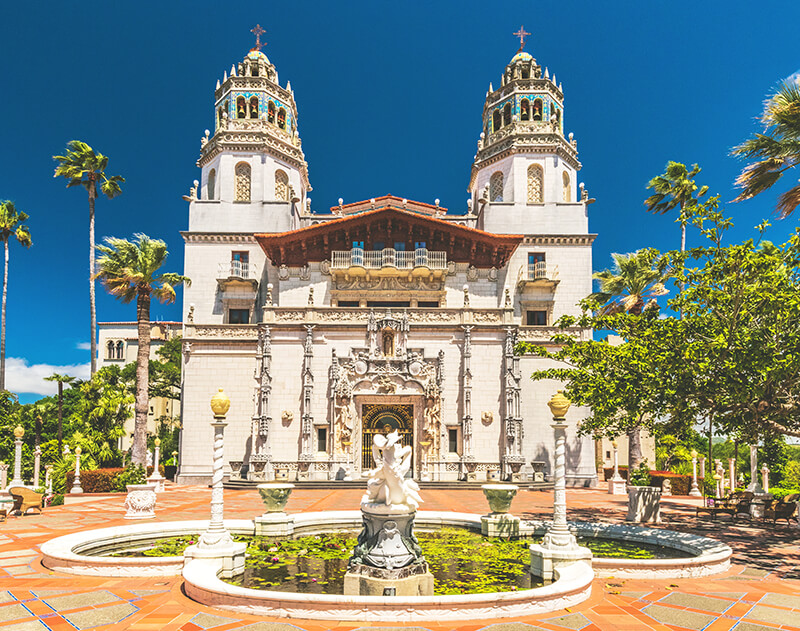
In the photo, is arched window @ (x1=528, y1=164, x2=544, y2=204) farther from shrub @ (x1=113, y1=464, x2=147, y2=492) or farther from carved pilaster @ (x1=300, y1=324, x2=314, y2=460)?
shrub @ (x1=113, y1=464, x2=147, y2=492)

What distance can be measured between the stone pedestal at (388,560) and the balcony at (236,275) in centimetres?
2845

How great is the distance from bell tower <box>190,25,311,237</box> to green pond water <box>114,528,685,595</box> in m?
26.2

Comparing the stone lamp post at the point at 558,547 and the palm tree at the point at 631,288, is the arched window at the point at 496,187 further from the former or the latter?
the stone lamp post at the point at 558,547

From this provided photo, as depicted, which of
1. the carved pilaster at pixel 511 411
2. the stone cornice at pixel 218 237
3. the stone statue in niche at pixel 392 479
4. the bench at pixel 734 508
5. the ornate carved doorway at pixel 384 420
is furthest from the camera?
the stone cornice at pixel 218 237

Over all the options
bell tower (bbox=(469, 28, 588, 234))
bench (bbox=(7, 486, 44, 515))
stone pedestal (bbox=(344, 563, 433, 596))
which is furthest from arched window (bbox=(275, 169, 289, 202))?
stone pedestal (bbox=(344, 563, 433, 596))

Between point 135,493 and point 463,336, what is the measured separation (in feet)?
64.6

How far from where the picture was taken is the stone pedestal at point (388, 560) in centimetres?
895

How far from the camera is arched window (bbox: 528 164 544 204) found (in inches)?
1501

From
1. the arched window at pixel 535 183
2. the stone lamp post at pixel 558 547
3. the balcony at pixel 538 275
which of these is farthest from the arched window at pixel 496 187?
the stone lamp post at pixel 558 547

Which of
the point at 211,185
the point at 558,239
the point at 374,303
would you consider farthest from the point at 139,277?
the point at 558,239

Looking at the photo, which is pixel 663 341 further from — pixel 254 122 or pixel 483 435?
pixel 254 122

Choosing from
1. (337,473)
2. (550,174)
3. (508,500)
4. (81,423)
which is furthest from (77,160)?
(508,500)

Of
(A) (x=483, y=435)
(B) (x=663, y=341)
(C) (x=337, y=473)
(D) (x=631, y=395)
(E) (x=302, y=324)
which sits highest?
(E) (x=302, y=324)

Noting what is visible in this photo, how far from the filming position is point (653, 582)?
1033 cm
